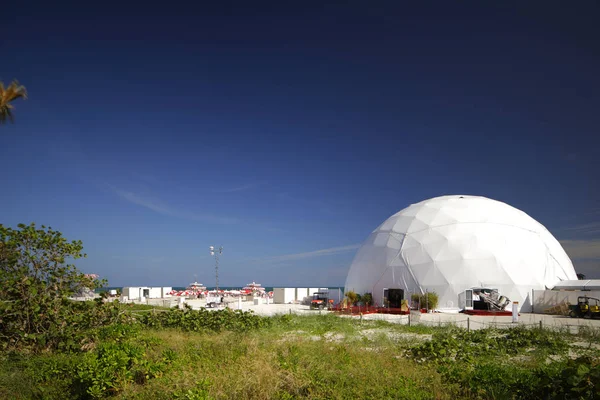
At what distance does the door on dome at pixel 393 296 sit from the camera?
28.8 meters

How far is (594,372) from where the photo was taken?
5730 mm

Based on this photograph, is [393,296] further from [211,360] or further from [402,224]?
[211,360]

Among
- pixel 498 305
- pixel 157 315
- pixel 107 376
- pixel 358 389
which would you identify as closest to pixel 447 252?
pixel 498 305

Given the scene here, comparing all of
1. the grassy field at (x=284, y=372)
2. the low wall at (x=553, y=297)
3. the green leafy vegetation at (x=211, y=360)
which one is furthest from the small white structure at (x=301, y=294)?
the grassy field at (x=284, y=372)

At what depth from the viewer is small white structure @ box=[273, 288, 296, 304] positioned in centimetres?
4025

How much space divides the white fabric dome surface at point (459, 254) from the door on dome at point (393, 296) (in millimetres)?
372

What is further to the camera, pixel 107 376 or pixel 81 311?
pixel 81 311

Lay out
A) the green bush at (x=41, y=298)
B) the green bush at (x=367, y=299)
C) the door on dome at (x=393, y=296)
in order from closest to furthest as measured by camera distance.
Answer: the green bush at (x=41, y=298) < the door on dome at (x=393, y=296) < the green bush at (x=367, y=299)

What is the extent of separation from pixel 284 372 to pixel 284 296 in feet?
110

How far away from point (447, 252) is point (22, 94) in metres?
26.6

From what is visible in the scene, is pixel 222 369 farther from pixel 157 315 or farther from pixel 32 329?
pixel 157 315

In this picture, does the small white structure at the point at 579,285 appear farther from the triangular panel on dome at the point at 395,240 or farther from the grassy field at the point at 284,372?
the grassy field at the point at 284,372

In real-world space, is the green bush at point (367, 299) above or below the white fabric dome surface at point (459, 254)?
below

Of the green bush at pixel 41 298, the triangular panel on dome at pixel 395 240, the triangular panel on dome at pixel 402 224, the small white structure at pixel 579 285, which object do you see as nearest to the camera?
the green bush at pixel 41 298
